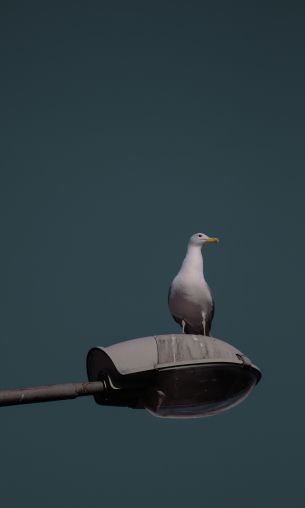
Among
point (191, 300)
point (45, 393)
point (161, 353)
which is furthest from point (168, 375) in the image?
point (191, 300)

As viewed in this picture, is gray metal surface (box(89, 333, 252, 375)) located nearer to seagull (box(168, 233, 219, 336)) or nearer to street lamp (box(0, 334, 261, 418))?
street lamp (box(0, 334, 261, 418))

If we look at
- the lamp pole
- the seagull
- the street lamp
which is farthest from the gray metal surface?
the seagull

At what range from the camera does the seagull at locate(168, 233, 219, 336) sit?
422 inches

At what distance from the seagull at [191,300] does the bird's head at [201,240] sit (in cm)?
69

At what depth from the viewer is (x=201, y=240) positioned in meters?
11.9

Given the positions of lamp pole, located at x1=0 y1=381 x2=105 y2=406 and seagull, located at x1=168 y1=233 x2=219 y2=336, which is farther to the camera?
seagull, located at x1=168 y1=233 x2=219 y2=336

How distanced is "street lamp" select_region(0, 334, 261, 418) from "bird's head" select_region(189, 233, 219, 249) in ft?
22.5

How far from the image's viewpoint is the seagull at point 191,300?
10727 millimetres

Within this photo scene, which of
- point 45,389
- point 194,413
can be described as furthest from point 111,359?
point 194,413

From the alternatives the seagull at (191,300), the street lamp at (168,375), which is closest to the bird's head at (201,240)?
the seagull at (191,300)

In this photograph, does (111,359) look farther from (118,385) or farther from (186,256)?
(186,256)

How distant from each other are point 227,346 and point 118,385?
2.18 feet

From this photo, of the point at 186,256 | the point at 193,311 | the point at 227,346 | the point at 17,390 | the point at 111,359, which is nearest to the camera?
the point at 17,390

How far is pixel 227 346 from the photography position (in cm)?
490
